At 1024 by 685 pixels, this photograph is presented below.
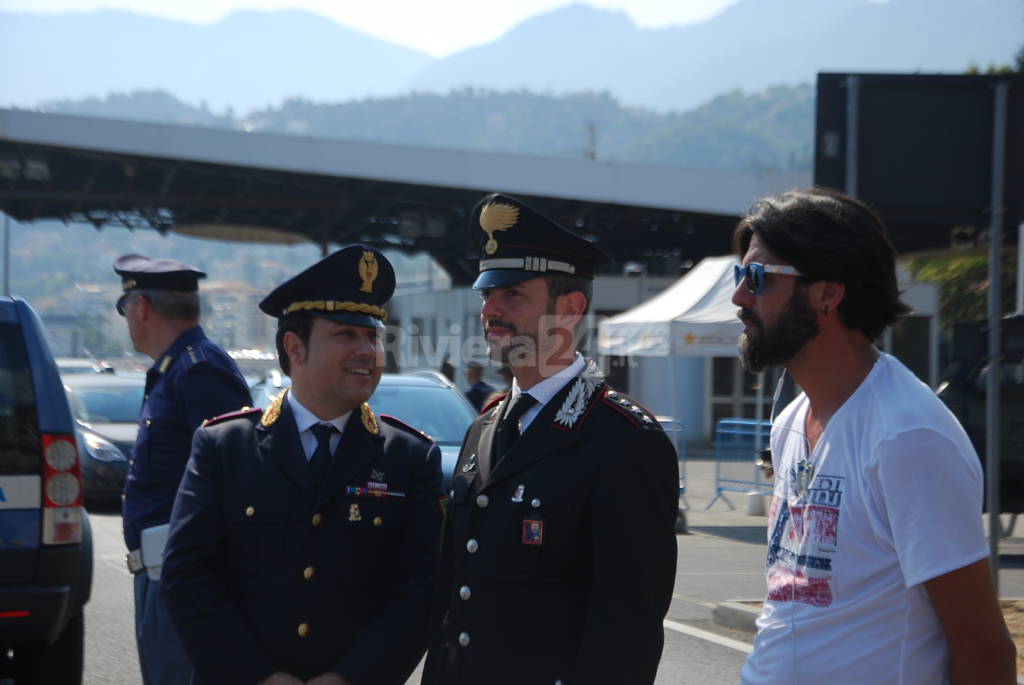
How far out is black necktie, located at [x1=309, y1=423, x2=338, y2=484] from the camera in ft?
10.7

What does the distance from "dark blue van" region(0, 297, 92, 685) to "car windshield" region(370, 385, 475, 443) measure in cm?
573

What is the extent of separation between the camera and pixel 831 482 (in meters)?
2.48

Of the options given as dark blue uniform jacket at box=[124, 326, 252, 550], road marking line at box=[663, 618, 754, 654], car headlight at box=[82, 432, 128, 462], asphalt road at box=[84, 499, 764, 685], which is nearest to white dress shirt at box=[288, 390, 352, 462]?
dark blue uniform jacket at box=[124, 326, 252, 550]

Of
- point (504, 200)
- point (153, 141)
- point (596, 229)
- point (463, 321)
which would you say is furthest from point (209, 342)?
point (596, 229)

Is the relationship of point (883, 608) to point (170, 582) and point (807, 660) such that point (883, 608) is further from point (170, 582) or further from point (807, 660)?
point (170, 582)

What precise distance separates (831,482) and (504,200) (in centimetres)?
117

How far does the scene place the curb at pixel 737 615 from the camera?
8.29m

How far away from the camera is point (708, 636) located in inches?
320

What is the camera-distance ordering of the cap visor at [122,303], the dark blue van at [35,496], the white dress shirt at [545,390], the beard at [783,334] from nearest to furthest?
1. the beard at [783,334]
2. the white dress shirt at [545,390]
3. the cap visor at [122,303]
4. the dark blue van at [35,496]

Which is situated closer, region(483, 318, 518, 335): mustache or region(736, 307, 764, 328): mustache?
region(736, 307, 764, 328): mustache

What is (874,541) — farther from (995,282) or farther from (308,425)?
(995,282)


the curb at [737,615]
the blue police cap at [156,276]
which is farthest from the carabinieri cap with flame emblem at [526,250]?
the curb at [737,615]

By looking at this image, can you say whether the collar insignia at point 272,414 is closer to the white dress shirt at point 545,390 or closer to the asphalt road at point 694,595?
the white dress shirt at point 545,390

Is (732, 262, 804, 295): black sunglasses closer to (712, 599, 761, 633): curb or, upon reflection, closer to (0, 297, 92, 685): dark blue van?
(0, 297, 92, 685): dark blue van
